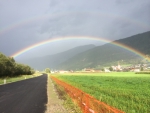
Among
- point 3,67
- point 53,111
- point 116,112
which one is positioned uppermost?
point 3,67

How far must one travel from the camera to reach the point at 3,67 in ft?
240

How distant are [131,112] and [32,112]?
5.79m

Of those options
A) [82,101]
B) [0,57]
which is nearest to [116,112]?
[82,101]

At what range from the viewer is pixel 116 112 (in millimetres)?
5785

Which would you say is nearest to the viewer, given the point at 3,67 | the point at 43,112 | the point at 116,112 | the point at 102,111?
the point at 116,112

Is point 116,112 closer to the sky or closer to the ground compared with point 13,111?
closer to the sky

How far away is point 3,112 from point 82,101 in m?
4.82

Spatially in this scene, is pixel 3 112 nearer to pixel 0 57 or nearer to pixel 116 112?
pixel 116 112

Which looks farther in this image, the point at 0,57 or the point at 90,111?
the point at 0,57

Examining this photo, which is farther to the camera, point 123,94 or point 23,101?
point 123,94

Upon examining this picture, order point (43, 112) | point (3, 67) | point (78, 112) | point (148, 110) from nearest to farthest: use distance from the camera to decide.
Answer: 1. point (148, 110)
2. point (78, 112)
3. point (43, 112)
4. point (3, 67)

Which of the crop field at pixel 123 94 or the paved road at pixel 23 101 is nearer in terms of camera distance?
the crop field at pixel 123 94

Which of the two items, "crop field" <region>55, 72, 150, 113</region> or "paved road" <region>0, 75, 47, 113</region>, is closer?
"crop field" <region>55, 72, 150, 113</region>

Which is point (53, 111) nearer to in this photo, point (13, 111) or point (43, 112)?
point (43, 112)
